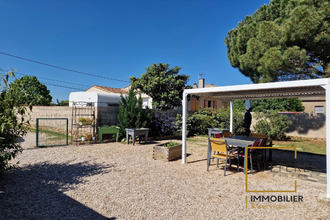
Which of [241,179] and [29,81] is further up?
[29,81]

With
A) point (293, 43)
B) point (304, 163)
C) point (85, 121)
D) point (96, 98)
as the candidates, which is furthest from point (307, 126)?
point (96, 98)

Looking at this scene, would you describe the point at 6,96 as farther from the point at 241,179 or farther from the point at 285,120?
the point at 285,120

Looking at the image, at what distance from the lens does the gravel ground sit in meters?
3.13

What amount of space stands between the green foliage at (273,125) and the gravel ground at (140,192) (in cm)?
746

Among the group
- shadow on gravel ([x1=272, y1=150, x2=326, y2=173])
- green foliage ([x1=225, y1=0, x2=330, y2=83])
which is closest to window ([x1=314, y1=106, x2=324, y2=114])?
green foliage ([x1=225, y1=0, x2=330, y2=83])

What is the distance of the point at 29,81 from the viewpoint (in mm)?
31703

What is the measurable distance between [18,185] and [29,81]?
111 ft

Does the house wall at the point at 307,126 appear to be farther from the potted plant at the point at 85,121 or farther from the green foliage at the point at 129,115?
the potted plant at the point at 85,121

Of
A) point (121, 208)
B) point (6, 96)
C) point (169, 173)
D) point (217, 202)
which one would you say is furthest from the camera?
point (169, 173)

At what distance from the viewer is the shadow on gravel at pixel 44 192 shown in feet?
9.96

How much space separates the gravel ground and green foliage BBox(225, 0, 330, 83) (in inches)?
213

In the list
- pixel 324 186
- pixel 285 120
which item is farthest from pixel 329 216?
pixel 285 120

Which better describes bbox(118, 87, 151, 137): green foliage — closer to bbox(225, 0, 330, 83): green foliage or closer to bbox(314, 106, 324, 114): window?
bbox(225, 0, 330, 83): green foliage

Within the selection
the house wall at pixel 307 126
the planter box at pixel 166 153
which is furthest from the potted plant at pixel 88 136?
the house wall at pixel 307 126
